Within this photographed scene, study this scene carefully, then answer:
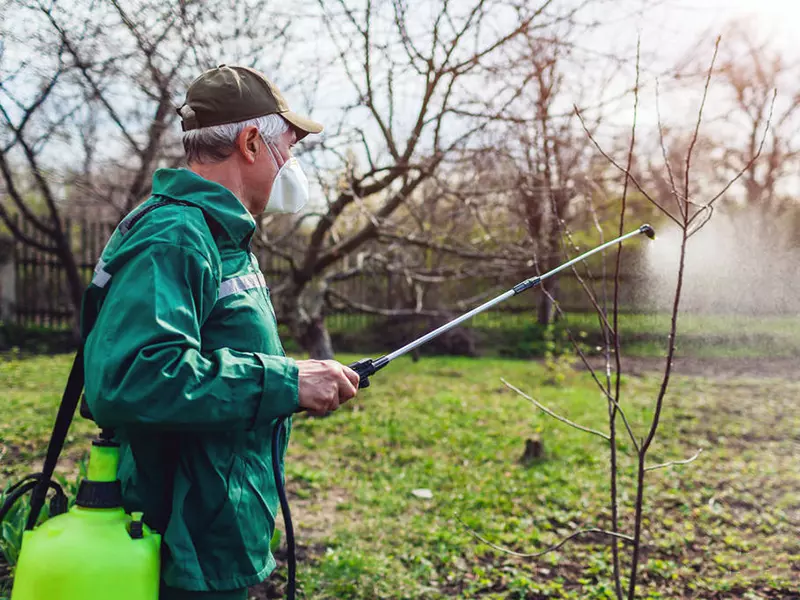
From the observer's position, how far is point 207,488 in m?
1.55

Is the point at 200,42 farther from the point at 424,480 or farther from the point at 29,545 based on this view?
the point at 29,545

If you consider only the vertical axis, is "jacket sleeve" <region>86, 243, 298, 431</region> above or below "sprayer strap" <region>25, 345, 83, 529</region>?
above

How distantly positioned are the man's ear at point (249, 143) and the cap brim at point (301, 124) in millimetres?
98

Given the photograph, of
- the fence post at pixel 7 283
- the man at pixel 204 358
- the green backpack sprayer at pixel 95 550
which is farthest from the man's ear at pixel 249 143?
the fence post at pixel 7 283

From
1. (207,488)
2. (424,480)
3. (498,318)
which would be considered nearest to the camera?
(207,488)

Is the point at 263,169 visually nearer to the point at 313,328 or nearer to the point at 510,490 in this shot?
the point at 510,490

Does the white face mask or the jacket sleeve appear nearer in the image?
the jacket sleeve

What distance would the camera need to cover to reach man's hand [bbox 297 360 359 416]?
5.06 feet

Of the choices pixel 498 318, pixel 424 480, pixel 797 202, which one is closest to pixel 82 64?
pixel 424 480

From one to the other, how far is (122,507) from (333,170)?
4292 mm

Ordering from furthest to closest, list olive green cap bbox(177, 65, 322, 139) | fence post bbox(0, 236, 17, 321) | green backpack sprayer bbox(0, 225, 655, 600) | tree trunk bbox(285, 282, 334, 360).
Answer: fence post bbox(0, 236, 17, 321) → tree trunk bbox(285, 282, 334, 360) → olive green cap bbox(177, 65, 322, 139) → green backpack sprayer bbox(0, 225, 655, 600)

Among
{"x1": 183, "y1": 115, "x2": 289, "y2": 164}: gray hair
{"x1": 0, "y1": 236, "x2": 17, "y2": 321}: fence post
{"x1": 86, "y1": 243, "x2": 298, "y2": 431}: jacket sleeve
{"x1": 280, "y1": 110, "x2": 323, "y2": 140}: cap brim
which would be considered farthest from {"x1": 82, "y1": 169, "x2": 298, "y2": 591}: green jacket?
{"x1": 0, "y1": 236, "x2": 17, "y2": 321}: fence post

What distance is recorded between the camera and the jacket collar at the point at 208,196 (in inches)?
63.1

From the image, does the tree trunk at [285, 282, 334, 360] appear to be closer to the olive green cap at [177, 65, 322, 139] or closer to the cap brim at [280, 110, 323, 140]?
the cap brim at [280, 110, 323, 140]
